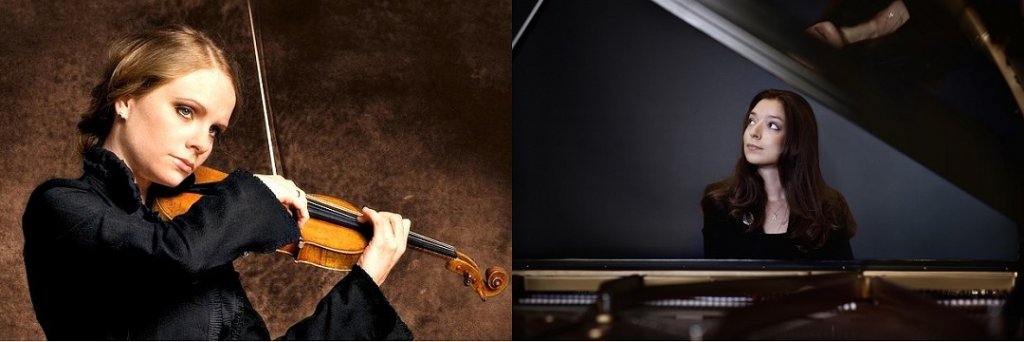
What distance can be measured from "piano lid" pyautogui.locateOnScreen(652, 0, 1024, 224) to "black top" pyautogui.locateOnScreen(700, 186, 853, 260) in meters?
0.36

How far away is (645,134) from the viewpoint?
341cm

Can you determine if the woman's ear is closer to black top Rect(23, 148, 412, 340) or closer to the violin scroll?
black top Rect(23, 148, 412, 340)

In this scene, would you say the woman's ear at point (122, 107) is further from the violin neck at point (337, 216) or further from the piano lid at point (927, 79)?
the piano lid at point (927, 79)

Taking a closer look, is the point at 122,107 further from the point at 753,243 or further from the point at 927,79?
the point at 927,79

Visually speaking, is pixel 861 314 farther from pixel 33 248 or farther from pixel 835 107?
pixel 33 248

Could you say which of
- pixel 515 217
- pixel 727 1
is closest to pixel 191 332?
pixel 515 217

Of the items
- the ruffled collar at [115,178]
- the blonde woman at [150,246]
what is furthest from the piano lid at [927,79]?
the ruffled collar at [115,178]

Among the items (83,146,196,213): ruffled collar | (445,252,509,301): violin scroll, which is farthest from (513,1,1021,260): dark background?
(83,146,196,213): ruffled collar

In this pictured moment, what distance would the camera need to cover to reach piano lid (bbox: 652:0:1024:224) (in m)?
3.28

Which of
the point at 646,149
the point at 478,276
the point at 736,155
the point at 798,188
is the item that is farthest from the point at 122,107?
the point at 798,188

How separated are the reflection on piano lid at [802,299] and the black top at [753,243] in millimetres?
47

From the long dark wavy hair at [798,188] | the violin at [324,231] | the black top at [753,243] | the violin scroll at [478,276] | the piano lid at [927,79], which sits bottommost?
the violin scroll at [478,276]

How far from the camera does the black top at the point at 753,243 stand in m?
3.35

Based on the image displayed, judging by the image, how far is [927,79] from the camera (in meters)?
3.30
